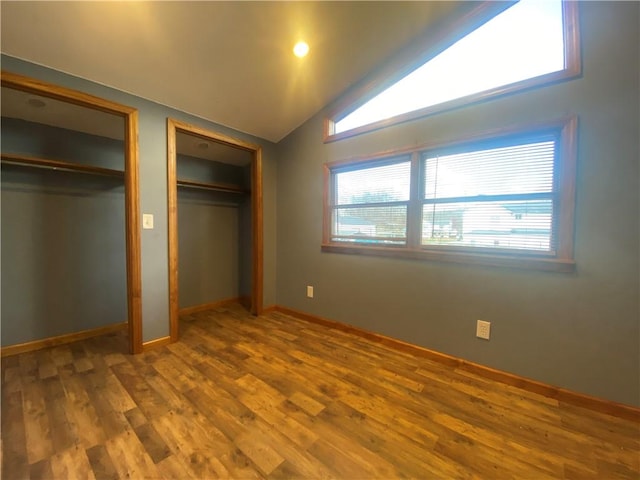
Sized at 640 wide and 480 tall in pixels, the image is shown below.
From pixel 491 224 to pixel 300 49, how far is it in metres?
2.01

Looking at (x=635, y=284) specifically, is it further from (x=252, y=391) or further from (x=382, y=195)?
(x=252, y=391)

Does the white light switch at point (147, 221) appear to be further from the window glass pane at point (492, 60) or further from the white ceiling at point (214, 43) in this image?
the window glass pane at point (492, 60)

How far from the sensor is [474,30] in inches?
77.7

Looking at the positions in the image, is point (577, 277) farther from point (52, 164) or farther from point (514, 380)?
point (52, 164)

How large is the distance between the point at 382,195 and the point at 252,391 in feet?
6.46

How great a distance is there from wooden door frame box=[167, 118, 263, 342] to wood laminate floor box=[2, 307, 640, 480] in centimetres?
64

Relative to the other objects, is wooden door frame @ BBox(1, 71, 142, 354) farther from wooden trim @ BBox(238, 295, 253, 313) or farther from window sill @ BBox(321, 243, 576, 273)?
window sill @ BBox(321, 243, 576, 273)

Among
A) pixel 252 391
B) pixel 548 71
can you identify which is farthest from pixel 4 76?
pixel 548 71

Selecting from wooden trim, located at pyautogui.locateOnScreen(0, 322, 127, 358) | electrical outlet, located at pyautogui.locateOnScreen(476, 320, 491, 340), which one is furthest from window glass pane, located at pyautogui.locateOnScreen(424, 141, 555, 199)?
wooden trim, located at pyautogui.locateOnScreen(0, 322, 127, 358)

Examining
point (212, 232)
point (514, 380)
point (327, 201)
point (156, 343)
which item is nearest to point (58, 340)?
point (156, 343)

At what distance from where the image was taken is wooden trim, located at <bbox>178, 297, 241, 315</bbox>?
10.6 feet

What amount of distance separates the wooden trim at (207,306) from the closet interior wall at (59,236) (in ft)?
2.05

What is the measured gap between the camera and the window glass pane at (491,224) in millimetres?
1729

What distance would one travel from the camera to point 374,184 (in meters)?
2.54
